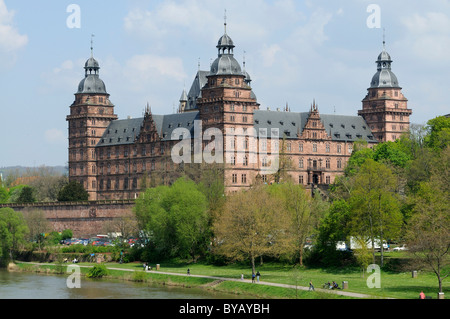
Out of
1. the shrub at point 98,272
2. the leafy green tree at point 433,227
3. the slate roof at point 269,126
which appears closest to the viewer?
the leafy green tree at point 433,227

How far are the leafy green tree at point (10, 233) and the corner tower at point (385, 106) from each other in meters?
72.3

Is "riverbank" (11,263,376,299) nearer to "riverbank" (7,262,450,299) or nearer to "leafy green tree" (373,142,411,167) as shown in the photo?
"riverbank" (7,262,450,299)

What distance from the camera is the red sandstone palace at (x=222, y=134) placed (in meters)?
147

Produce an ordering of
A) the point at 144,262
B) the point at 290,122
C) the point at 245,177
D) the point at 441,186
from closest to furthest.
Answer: the point at 441,186 < the point at 144,262 < the point at 245,177 < the point at 290,122

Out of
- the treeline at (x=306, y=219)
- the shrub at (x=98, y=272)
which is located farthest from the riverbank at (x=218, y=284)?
the treeline at (x=306, y=219)

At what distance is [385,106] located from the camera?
17025 cm

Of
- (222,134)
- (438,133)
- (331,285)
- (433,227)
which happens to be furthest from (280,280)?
(222,134)

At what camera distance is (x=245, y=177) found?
147250 millimetres

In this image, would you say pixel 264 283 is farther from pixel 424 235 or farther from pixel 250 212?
pixel 424 235

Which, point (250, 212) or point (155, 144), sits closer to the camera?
point (250, 212)

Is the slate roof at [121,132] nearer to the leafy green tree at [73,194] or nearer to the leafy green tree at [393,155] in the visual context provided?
the leafy green tree at [73,194]

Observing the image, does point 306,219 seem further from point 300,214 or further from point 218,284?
point 218,284

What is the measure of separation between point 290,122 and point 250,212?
228 feet
